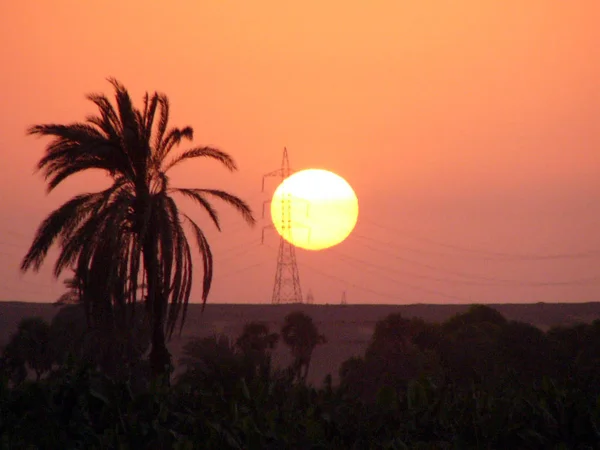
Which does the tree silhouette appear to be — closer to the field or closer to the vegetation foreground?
the field

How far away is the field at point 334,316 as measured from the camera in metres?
137

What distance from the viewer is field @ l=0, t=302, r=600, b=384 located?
137125 mm

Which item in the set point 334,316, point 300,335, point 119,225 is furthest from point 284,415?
point 334,316

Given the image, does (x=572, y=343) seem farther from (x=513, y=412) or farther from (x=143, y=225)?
(x=513, y=412)

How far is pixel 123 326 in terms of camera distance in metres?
31.4

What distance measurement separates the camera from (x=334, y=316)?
490 feet

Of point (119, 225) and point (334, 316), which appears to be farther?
point (334, 316)

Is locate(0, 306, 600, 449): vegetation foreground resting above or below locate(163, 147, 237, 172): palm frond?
below

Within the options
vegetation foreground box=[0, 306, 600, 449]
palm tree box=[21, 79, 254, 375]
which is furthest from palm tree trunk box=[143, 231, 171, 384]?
vegetation foreground box=[0, 306, 600, 449]

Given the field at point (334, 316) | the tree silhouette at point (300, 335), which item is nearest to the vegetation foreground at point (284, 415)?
the tree silhouette at point (300, 335)

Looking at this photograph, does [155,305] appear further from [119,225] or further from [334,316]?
[334,316]

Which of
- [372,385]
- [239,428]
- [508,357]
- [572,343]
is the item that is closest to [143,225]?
[239,428]

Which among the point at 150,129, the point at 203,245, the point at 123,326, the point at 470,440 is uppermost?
the point at 150,129

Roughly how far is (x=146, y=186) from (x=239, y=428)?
18.3 meters
